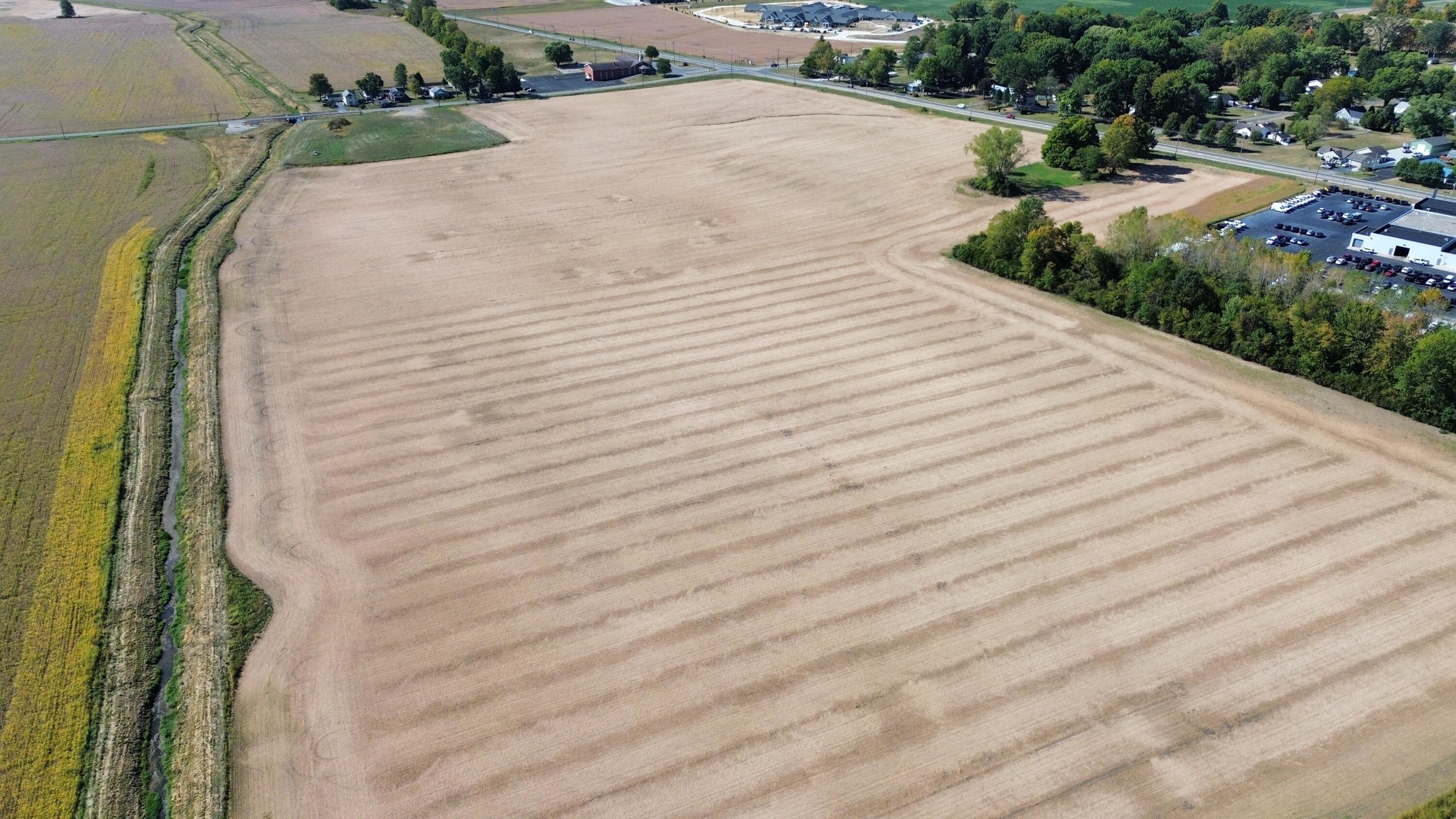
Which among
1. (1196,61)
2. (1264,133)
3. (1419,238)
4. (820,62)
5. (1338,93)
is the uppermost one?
(1196,61)

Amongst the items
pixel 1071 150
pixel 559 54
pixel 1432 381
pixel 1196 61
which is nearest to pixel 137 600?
pixel 1432 381

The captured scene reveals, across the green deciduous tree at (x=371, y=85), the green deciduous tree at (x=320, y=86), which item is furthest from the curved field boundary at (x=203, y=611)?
the green deciduous tree at (x=320, y=86)

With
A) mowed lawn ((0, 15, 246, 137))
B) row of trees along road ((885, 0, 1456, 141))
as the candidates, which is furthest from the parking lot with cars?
mowed lawn ((0, 15, 246, 137))

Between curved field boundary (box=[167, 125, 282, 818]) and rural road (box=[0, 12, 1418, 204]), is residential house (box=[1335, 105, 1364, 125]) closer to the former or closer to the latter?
rural road (box=[0, 12, 1418, 204])

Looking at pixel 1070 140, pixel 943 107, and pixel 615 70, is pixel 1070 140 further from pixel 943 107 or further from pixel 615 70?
pixel 615 70

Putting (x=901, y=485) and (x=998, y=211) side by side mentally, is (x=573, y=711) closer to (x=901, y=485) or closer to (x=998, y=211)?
(x=901, y=485)

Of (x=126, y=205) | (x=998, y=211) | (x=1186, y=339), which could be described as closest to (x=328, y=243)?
(x=126, y=205)

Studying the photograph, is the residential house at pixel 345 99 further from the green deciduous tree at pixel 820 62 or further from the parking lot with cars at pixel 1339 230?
the parking lot with cars at pixel 1339 230
